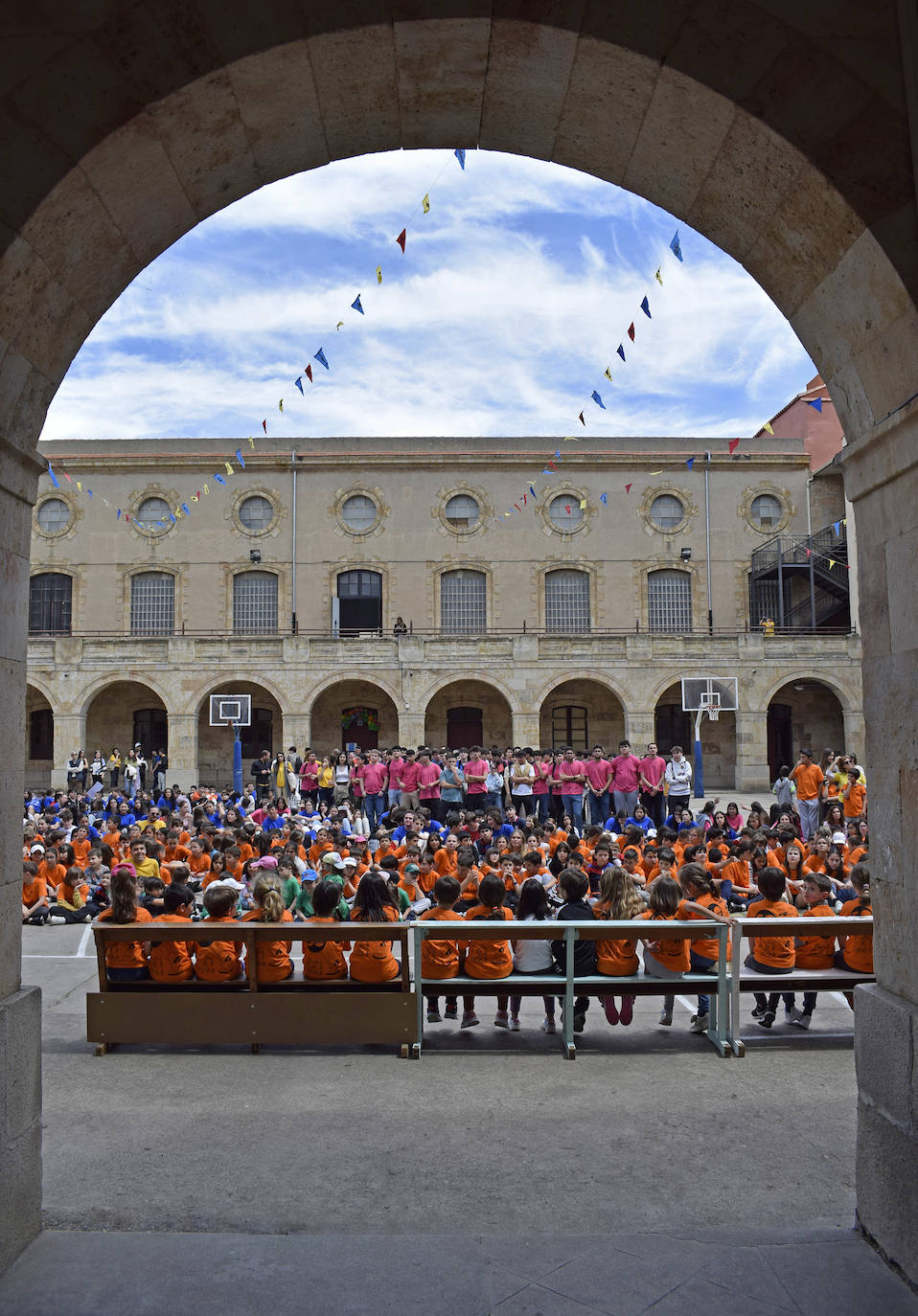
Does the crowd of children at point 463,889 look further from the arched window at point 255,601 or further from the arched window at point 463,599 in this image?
the arched window at point 463,599

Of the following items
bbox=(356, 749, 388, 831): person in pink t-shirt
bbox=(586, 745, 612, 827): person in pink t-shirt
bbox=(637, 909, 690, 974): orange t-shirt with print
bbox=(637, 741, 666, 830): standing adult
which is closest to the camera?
bbox=(637, 909, 690, 974): orange t-shirt with print

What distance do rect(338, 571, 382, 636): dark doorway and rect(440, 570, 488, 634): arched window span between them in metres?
2.31

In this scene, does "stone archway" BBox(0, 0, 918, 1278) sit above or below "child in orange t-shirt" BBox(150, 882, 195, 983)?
above

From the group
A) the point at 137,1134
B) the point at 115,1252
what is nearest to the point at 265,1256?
the point at 115,1252

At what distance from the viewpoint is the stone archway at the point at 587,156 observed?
356 centimetres

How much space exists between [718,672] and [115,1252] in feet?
91.0

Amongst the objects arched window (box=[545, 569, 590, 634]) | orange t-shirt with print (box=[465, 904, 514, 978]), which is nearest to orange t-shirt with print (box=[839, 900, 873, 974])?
orange t-shirt with print (box=[465, 904, 514, 978])

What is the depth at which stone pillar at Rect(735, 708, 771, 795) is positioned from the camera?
29625 mm

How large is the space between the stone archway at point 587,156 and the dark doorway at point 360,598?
31.2 meters

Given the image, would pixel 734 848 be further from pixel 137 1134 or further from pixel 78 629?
pixel 78 629

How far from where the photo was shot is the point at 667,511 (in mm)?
35969

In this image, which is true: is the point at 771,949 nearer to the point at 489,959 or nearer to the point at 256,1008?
the point at 489,959

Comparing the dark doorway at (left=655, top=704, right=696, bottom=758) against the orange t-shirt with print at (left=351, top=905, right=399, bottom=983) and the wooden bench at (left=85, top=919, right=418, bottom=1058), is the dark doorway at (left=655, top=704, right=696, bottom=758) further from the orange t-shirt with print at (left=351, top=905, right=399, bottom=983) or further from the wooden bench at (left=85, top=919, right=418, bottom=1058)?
the wooden bench at (left=85, top=919, right=418, bottom=1058)

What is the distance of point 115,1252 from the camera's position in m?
3.73
